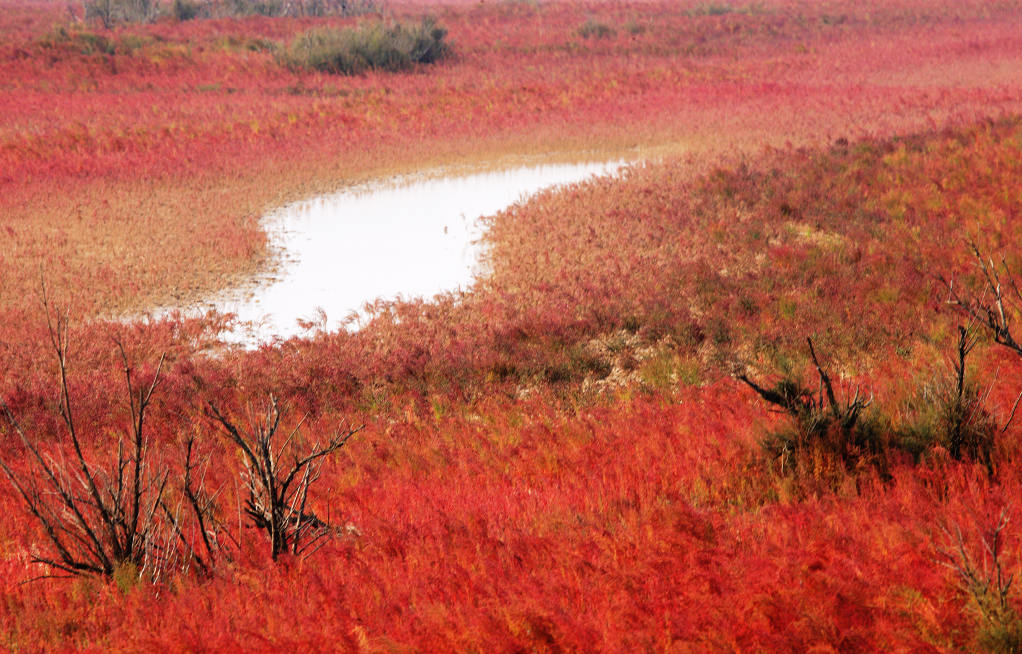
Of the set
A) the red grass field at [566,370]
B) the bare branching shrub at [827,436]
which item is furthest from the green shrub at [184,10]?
the bare branching shrub at [827,436]

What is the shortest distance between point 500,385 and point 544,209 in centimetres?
801

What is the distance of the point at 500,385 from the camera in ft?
30.4

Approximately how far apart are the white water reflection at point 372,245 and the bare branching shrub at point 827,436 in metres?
7.23

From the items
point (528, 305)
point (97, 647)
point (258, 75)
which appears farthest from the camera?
point (258, 75)

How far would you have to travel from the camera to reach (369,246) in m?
15.8

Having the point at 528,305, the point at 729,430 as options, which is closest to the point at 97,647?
the point at 729,430

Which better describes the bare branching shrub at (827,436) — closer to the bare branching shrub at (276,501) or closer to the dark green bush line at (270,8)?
the bare branching shrub at (276,501)

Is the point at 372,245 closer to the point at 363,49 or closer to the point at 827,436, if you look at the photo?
the point at 827,436

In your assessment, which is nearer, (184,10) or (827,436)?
(827,436)

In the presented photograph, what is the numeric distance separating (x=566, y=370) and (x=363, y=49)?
2850 centimetres

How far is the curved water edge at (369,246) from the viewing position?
12539mm

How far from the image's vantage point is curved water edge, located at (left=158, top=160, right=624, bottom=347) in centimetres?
1254

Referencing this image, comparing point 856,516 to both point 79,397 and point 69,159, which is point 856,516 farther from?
point 69,159

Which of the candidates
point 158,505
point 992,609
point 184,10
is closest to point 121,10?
point 184,10
